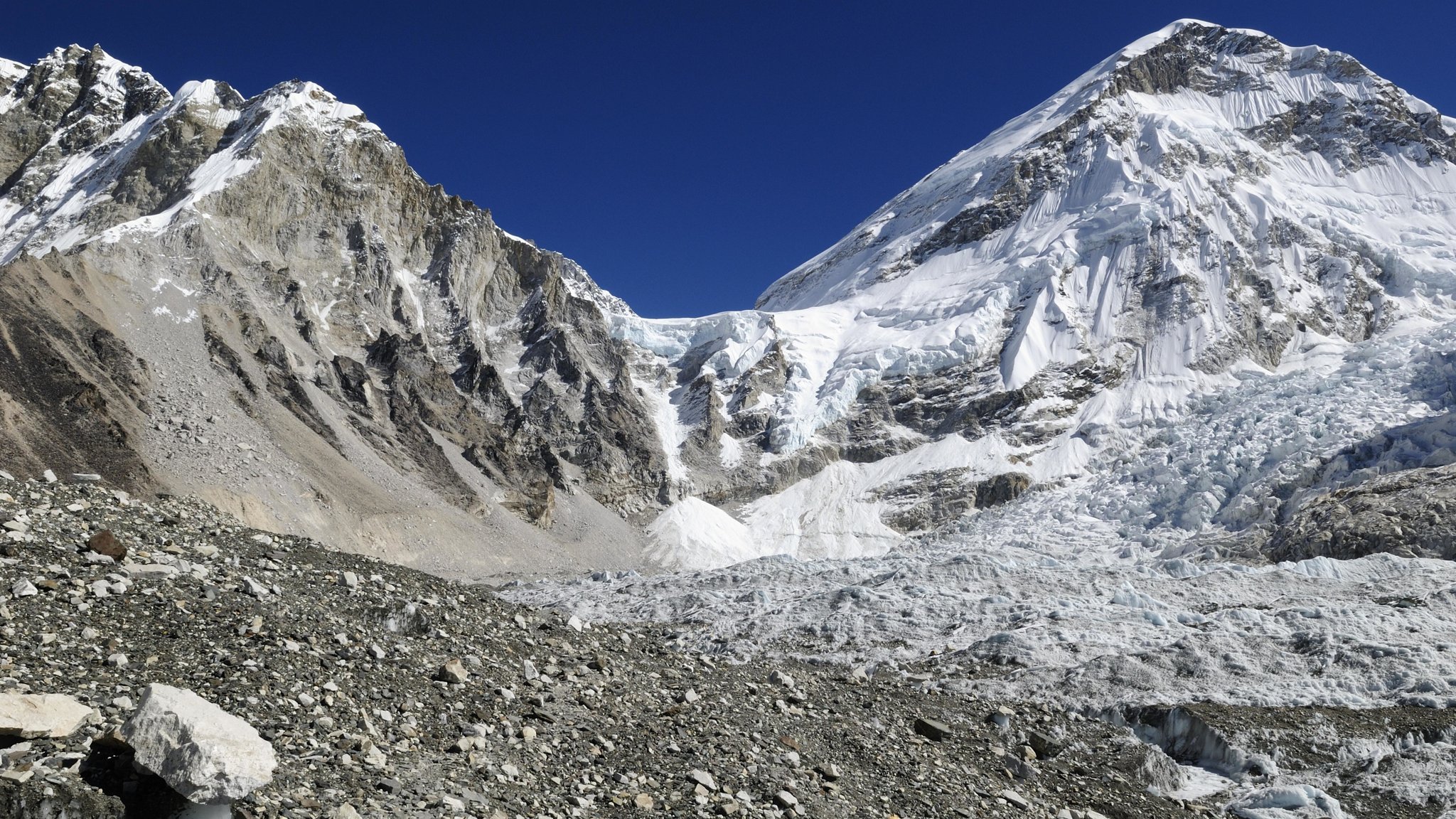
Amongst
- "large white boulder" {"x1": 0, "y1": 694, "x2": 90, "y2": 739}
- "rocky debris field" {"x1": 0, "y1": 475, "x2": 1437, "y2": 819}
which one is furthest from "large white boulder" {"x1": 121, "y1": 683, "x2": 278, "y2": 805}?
"large white boulder" {"x1": 0, "y1": 694, "x2": 90, "y2": 739}

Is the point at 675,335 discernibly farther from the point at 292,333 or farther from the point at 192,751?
the point at 192,751

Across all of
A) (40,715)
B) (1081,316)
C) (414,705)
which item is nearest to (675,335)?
(1081,316)

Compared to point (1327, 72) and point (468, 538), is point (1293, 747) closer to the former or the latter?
point (468, 538)

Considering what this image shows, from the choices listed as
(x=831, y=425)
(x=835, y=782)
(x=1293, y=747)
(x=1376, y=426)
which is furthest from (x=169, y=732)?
(x=831, y=425)

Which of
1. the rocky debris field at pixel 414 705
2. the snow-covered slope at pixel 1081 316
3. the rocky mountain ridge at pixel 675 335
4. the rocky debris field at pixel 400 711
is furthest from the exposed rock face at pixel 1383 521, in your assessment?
the rocky debris field at pixel 414 705

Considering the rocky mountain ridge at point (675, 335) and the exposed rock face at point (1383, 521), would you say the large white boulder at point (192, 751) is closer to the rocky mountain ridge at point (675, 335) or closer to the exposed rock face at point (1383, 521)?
the rocky mountain ridge at point (675, 335)

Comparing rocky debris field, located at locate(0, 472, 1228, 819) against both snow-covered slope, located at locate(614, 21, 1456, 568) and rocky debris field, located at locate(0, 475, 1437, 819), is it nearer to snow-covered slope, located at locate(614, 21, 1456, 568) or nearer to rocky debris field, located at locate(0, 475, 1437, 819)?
rocky debris field, located at locate(0, 475, 1437, 819)

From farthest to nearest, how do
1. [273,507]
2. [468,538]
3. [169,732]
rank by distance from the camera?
[468,538]
[273,507]
[169,732]
